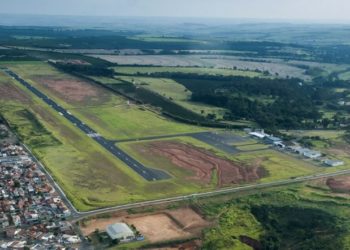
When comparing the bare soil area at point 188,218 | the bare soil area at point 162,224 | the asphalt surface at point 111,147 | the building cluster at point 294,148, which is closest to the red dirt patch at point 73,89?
the asphalt surface at point 111,147

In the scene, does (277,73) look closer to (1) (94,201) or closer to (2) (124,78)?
(2) (124,78)

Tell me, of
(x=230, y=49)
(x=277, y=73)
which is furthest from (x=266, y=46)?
(x=277, y=73)

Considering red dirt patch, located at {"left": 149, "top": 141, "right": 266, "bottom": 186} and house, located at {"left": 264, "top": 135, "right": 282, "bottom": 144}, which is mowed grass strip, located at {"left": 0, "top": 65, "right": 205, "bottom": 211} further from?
house, located at {"left": 264, "top": 135, "right": 282, "bottom": 144}

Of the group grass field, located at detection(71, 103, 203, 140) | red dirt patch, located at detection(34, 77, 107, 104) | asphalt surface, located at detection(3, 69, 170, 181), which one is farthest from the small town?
red dirt patch, located at detection(34, 77, 107, 104)

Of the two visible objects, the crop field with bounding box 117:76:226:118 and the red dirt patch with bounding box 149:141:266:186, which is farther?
the crop field with bounding box 117:76:226:118

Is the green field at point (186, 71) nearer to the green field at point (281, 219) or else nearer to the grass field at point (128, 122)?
the grass field at point (128, 122)

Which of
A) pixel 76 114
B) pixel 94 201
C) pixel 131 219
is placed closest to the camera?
pixel 131 219
